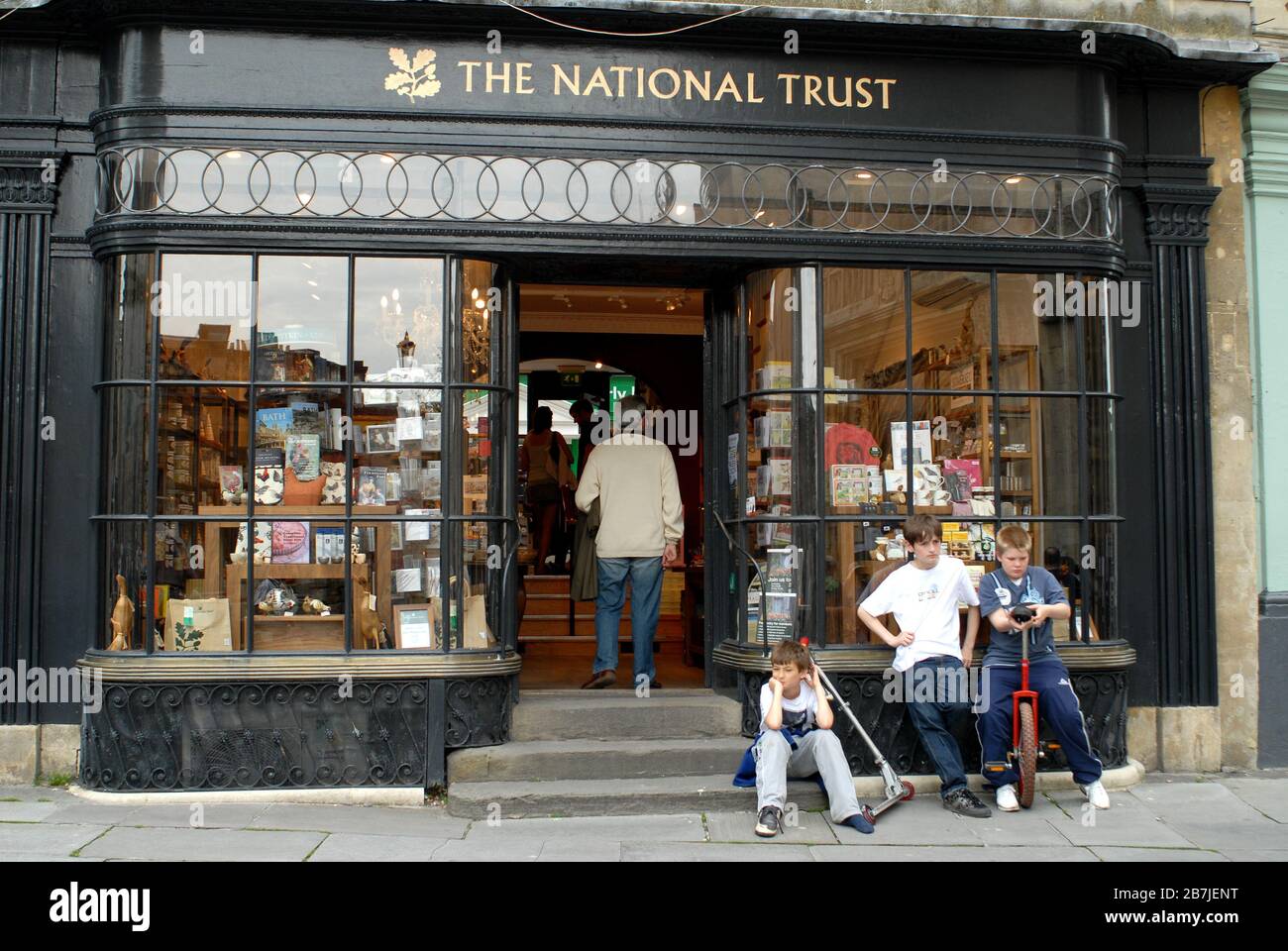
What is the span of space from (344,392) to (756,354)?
2.78 meters

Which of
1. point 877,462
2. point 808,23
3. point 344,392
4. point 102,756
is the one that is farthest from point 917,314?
point 102,756

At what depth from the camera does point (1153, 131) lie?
337 inches

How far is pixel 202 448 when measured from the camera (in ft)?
24.5

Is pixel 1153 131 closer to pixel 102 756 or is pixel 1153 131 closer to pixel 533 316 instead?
pixel 533 316

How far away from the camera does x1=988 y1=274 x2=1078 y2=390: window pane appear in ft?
26.7

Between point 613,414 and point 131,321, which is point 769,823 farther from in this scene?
point 613,414

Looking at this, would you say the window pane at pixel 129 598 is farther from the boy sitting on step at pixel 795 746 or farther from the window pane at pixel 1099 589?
the window pane at pixel 1099 589

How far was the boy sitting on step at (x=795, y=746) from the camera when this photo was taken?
672 centimetres

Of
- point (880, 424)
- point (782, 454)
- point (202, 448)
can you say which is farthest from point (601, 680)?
point (202, 448)

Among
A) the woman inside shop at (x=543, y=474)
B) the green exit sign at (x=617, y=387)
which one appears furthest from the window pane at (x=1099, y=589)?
the green exit sign at (x=617, y=387)

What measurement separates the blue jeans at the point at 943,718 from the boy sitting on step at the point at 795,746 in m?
0.66

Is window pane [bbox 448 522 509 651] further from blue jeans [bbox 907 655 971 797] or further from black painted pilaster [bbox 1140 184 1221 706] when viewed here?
black painted pilaster [bbox 1140 184 1221 706]

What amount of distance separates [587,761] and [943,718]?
2.25 metres

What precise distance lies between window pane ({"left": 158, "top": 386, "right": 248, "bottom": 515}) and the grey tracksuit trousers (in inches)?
143
